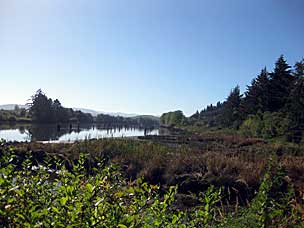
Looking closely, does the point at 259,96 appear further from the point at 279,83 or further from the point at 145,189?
the point at 145,189

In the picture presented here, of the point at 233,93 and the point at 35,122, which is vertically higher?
the point at 233,93

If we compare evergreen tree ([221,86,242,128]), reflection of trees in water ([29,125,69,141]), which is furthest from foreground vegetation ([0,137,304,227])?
evergreen tree ([221,86,242,128])

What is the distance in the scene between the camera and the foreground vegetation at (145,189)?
148cm

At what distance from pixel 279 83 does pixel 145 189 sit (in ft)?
118

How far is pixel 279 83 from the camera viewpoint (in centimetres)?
3438

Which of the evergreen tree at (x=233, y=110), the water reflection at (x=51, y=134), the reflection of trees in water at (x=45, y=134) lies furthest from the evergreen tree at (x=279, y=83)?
the reflection of trees in water at (x=45, y=134)

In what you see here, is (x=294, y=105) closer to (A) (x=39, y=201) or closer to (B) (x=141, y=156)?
(B) (x=141, y=156)

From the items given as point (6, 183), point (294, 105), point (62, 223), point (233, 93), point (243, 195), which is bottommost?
point (243, 195)

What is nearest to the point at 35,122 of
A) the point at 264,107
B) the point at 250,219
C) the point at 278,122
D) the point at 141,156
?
the point at 264,107

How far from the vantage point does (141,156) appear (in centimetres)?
1156

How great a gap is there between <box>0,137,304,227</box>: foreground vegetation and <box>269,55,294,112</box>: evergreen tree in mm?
18822

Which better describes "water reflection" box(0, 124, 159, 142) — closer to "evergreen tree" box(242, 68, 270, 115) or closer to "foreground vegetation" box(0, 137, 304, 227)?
"foreground vegetation" box(0, 137, 304, 227)

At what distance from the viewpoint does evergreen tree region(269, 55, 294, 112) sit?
112 feet

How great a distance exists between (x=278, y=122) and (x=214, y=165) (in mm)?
18463
